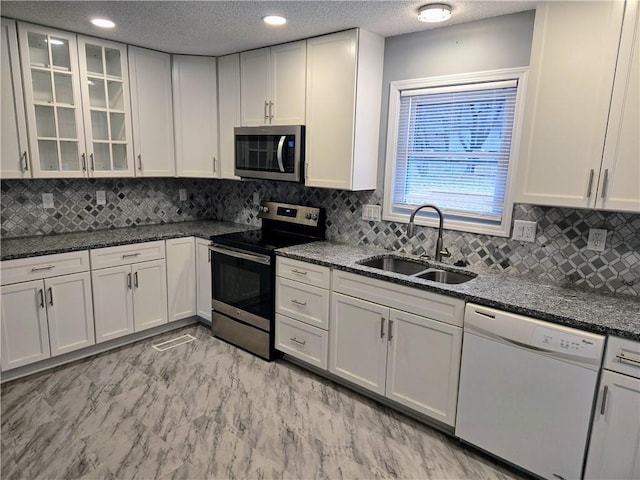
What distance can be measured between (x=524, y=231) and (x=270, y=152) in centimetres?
184

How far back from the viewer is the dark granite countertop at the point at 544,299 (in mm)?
1747

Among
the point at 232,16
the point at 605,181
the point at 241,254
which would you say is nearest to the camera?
the point at 605,181

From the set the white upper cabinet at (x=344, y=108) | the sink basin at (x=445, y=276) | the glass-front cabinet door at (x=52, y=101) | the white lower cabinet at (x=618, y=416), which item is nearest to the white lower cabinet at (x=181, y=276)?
the glass-front cabinet door at (x=52, y=101)

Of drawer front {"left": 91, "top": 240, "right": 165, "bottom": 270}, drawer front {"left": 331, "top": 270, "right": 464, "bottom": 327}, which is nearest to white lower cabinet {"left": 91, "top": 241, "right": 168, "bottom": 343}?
drawer front {"left": 91, "top": 240, "right": 165, "bottom": 270}

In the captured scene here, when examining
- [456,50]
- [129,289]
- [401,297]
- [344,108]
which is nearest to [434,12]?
[456,50]

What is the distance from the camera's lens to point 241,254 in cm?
313

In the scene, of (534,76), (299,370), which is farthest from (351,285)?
(534,76)

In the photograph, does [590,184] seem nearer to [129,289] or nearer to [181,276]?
[181,276]

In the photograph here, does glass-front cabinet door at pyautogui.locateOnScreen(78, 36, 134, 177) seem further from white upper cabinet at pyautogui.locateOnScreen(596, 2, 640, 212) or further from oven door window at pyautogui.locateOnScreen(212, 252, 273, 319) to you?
white upper cabinet at pyautogui.locateOnScreen(596, 2, 640, 212)

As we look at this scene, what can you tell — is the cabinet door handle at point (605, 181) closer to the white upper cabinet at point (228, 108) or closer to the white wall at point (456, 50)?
the white wall at point (456, 50)

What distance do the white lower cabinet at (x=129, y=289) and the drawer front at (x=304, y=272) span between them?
1123 mm

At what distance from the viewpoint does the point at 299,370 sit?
9.82 feet

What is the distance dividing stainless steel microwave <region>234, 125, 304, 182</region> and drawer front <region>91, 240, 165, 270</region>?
35.7 inches

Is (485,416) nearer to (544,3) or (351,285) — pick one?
(351,285)
